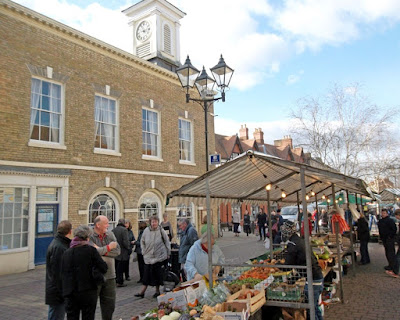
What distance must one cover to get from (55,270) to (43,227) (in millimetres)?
8323

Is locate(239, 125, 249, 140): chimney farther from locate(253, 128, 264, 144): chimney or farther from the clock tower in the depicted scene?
the clock tower

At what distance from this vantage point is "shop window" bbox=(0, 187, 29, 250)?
1097 cm

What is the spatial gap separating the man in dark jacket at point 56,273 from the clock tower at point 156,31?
15.7 m

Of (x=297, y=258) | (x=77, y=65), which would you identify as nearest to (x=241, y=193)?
(x=297, y=258)

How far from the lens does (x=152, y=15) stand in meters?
19.5

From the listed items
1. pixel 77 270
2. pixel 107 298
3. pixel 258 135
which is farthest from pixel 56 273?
pixel 258 135

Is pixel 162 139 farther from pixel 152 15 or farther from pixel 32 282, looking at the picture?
pixel 32 282

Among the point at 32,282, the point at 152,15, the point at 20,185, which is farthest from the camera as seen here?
the point at 152,15

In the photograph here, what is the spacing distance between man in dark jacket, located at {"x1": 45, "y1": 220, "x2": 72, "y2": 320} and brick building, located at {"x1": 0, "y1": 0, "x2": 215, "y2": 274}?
7.35 metres

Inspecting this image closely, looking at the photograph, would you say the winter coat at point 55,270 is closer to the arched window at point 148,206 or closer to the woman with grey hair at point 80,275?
the woman with grey hair at point 80,275

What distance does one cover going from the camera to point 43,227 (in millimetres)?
12070

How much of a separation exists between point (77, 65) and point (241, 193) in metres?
9.91

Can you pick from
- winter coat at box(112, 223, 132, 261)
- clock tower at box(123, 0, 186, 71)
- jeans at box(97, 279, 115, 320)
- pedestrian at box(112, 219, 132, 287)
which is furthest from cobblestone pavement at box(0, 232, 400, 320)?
clock tower at box(123, 0, 186, 71)

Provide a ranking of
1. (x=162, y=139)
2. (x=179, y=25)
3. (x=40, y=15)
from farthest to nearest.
Answer: 1. (x=179, y=25)
2. (x=162, y=139)
3. (x=40, y=15)
